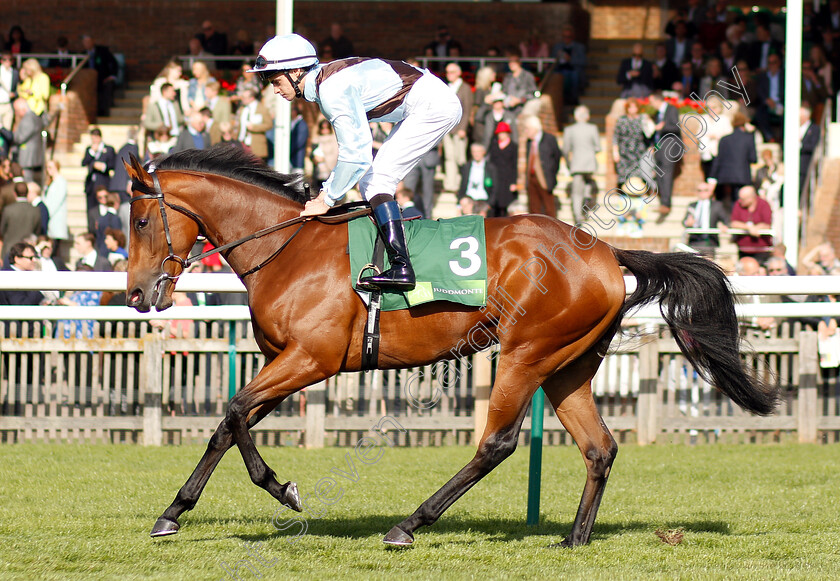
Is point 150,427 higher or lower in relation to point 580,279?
lower

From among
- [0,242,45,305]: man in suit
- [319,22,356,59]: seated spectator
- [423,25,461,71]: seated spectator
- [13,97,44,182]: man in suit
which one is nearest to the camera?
[0,242,45,305]: man in suit

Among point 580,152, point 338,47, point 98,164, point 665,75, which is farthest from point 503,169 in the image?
point 338,47

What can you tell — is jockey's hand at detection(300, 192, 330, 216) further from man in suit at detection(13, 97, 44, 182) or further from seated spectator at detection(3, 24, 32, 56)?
seated spectator at detection(3, 24, 32, 56)

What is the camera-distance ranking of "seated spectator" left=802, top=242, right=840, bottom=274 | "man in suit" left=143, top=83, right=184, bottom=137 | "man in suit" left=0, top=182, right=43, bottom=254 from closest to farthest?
"seated spectator" left=802, top=242, right=840, bottom=274
"man in suit" left=0, top=182, right=43, bottom=254
"man in suit" left=143, top=83, right=184, bottom=137

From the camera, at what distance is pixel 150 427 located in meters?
8.24

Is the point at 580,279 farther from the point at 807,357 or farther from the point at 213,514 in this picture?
the point at 807,357

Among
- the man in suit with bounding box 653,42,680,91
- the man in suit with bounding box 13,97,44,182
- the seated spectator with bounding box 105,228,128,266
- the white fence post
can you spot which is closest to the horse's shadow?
the white fence post

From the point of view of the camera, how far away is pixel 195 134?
42.4ft

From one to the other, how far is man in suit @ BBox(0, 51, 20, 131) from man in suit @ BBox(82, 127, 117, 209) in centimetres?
185

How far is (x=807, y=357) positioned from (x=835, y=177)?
17.5 ft

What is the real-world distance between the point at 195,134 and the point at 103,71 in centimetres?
528

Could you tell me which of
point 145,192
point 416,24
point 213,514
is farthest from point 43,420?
point 416,24

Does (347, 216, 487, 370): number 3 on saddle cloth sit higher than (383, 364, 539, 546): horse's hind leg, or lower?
Answer: higher

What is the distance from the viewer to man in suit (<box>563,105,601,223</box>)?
43.5ft
